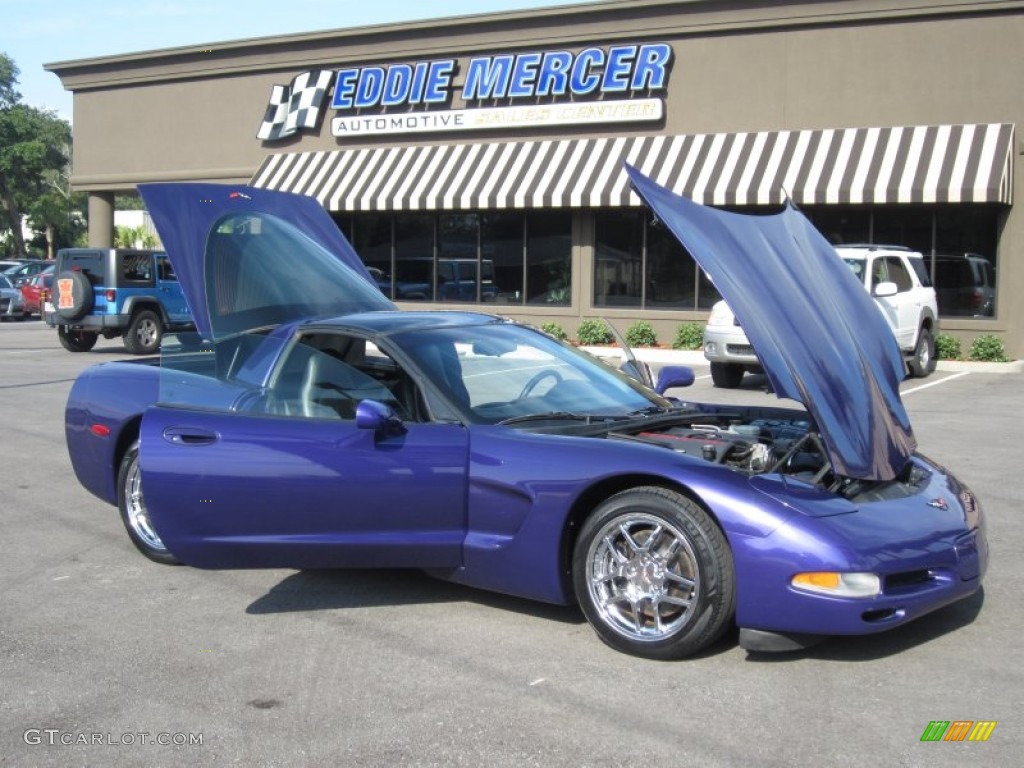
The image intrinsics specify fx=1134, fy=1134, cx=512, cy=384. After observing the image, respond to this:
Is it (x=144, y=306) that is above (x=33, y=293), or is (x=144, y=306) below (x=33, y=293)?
below

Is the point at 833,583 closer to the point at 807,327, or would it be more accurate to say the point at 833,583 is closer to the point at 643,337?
the point at 807,327

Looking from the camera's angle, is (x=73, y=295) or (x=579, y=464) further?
(x=73, y=295)

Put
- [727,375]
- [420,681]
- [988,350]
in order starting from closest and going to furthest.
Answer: [420,681]
[727,375]
[988,350]

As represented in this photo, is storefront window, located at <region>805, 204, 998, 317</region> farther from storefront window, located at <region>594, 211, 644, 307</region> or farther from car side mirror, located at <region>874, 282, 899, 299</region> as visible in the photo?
car side mirror, located at <region>874, 282, 899, 299</region>

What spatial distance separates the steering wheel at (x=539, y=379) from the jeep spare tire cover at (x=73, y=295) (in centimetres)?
1591

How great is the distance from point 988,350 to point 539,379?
50.7ft

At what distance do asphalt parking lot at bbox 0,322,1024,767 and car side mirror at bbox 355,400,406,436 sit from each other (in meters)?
0.88

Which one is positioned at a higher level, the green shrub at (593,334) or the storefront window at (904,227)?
the storefront window at (904,227)

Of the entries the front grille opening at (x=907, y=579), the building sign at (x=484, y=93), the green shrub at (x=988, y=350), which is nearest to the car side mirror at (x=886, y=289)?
the green shrub at (x=988, y=350)

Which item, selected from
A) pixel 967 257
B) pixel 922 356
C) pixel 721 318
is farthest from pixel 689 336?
pixel 721 318

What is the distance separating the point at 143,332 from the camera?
2053cm

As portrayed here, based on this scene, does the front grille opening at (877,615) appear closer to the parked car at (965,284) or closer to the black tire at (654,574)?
the black tire at (654,574)

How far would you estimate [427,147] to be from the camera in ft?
84.4

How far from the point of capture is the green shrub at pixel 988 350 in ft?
62.6
